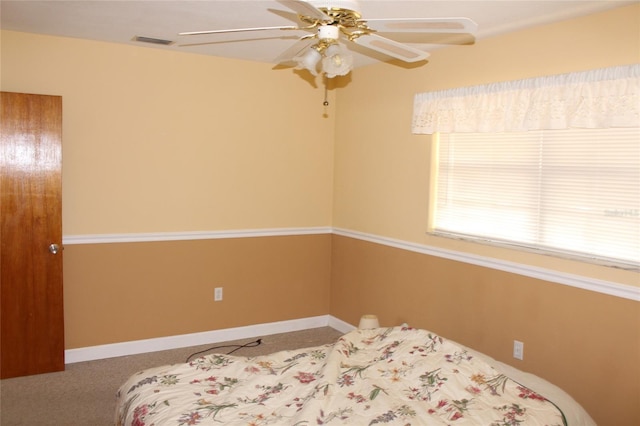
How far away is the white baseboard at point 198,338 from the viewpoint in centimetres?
408

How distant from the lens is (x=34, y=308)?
3.70m

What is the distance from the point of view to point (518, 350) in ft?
10.9

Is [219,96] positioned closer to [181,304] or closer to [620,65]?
[181,304]

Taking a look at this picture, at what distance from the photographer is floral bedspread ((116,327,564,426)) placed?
7.07 ft

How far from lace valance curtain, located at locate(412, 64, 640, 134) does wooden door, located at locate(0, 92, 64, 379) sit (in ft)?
8.60

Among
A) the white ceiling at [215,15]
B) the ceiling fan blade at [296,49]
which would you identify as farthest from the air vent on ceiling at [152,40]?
the ceiling fan blade at [296,49]

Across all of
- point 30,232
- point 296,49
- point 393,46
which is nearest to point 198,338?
point 30,232

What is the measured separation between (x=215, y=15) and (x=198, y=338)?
8.64 ft

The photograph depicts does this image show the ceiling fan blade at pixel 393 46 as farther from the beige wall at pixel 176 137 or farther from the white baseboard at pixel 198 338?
the white baseboard at pixel 198 338

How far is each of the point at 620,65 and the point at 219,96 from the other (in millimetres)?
2923

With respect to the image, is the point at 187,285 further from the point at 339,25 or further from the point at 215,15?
the point at 339,25


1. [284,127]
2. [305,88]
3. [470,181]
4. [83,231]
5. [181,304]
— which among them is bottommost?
[181,304]

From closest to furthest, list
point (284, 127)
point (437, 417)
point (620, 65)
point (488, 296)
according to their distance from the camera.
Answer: point (437, 417) < point (620, 65) < point (488, 296) < point (284, 127)

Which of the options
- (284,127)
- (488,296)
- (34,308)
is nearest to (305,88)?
(284,127)
